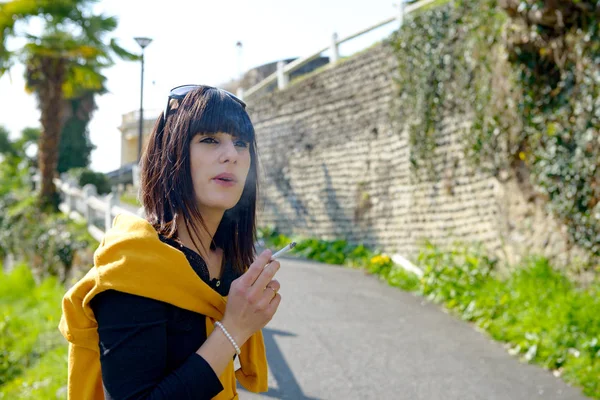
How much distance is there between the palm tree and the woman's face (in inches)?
563

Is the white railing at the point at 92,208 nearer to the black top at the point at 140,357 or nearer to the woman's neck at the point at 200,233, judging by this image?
the woman's neck at the point at 200,233

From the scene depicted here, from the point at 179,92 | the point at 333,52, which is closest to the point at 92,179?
the point at 333,52

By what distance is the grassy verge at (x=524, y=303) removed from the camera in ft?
17.1

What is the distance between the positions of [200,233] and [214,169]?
0.17 metres

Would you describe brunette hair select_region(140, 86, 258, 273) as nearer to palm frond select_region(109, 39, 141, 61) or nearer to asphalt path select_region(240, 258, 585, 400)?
asphalt path select_region(240, 258, 585, 400)

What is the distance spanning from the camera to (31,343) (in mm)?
7523

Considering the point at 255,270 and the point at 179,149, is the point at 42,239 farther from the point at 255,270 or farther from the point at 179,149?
the point at 255,270

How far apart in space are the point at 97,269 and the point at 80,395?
11.9 inches

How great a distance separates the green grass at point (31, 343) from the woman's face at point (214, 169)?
3918 millimetres

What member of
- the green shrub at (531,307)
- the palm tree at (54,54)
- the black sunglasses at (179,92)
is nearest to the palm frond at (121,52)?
the palm tree at (54,54)

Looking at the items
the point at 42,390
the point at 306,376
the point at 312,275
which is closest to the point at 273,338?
the point at 306,376

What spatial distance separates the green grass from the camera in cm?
581

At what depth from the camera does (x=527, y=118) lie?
23.0ft

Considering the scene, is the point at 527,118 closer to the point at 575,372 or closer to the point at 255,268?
the point at 575,372
